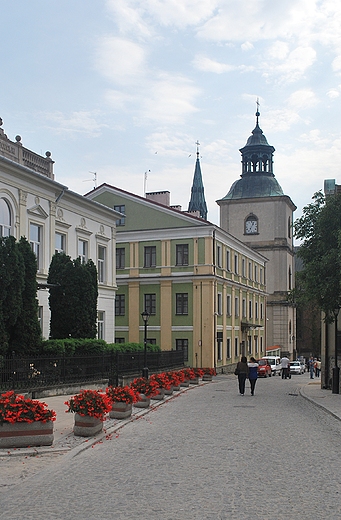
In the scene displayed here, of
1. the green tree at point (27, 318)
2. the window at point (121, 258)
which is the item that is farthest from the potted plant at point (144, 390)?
the window at point (121, 258)

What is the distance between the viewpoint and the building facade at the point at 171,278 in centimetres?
4822

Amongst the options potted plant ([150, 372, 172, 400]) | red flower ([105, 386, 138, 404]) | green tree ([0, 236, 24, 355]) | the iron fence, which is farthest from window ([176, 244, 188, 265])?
red flower ([105, 386, 138, 404])

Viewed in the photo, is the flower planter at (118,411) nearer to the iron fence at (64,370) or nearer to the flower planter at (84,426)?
the flower planter at (84,426)

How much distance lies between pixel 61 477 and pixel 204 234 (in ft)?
129

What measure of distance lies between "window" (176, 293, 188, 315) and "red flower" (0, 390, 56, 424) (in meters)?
37.3

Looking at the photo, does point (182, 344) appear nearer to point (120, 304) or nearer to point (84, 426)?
point (120, 304)

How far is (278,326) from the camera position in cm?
7462

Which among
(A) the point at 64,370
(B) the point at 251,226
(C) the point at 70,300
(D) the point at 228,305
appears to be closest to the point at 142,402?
(A) the point at 64,370

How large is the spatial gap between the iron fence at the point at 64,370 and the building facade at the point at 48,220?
13.2 ft

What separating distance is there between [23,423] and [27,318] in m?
10.1

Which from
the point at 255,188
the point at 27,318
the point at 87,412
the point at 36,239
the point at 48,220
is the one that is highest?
the point at 255,188

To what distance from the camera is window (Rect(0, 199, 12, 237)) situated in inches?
1059

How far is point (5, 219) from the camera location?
2712 centimetres

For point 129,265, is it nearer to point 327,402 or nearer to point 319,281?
point 319,281
